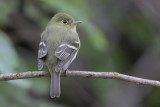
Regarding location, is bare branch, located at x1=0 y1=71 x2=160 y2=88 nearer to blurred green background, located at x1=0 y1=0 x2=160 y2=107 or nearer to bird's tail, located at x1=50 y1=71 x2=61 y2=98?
bird's tail, located at x1=50 y1=71 x2=61 y2=98

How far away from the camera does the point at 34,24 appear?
6047 millimetres

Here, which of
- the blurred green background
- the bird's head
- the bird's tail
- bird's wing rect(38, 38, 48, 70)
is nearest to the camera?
the bird's tail

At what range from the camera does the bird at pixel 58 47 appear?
3.59m

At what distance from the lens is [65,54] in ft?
12.4

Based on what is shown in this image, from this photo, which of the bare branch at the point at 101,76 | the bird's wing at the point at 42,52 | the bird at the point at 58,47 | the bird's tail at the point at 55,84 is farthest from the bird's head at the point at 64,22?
the bare branch at the point at 101,76

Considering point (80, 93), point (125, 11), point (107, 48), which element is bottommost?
point (80, 93)

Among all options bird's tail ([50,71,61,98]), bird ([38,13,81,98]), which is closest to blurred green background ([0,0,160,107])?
bird ([38,13,81,98])

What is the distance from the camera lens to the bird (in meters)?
3.59

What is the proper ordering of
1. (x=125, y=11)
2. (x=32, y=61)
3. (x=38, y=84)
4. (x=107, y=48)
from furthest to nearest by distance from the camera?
(x=125, y=11)
(x=107, y=48)
(x=32, y=61)
(x=38, y=84)

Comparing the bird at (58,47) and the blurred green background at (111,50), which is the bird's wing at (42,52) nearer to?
the bird at (58,47)

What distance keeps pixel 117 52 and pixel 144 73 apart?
0.68 metres

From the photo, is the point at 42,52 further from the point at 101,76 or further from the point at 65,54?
the point at 101,76

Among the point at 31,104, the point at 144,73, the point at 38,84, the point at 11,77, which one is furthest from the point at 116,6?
the point at 11,77

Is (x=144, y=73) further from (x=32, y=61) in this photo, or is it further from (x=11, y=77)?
(x=11, y=77)
